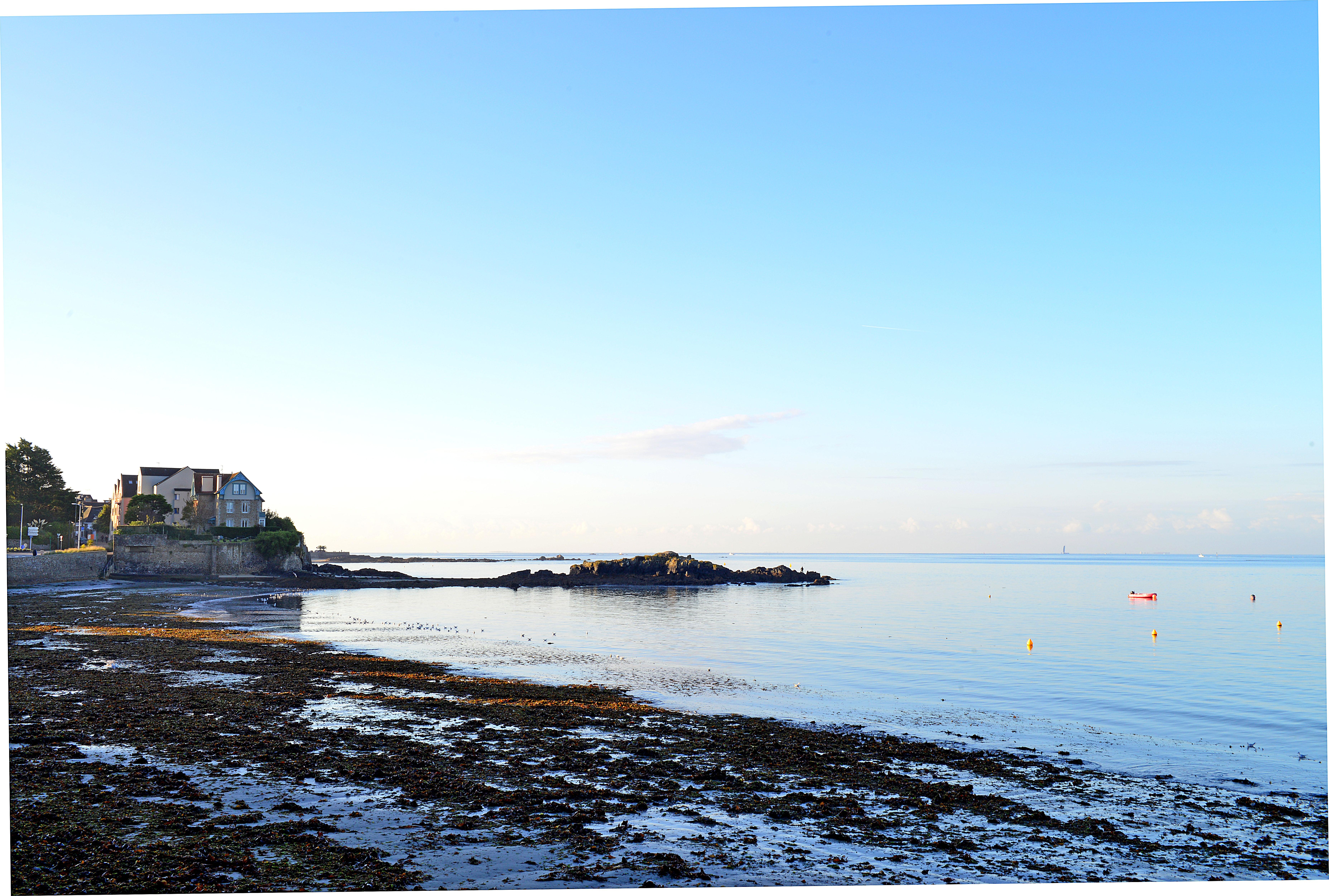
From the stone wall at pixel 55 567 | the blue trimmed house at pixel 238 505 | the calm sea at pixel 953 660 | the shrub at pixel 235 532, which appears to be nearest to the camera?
the calm sea at pixel 953 660

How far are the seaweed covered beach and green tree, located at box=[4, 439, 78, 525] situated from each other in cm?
7805

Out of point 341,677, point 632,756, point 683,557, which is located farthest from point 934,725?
point 683,557

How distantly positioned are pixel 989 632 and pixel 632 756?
3575cm

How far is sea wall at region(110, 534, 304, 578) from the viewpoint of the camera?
77562mm

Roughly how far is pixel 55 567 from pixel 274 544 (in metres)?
30.4

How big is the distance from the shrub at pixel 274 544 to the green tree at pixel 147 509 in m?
11.0

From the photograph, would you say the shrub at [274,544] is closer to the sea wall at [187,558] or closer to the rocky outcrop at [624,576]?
the sea wall at [187,558]

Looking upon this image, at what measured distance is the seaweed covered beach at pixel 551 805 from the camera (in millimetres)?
9703

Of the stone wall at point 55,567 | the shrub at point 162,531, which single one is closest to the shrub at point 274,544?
the shrub at point 162,531

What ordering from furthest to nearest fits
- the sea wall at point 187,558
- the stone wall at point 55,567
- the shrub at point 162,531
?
the shrub at point 162,531
the sea wall at point 187,558
the stone wall at point 55,567

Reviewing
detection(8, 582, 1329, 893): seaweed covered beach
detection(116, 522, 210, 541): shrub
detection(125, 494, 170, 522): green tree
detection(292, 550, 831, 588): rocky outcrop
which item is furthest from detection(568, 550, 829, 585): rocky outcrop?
detection(8, 582, 1329, 893): seaweed covered beach

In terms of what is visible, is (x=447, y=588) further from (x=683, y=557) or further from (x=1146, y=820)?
(x=1146, y=820)

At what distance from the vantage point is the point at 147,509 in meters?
92.2

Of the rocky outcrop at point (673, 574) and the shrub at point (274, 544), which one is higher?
the shrub at point (274, 544)
